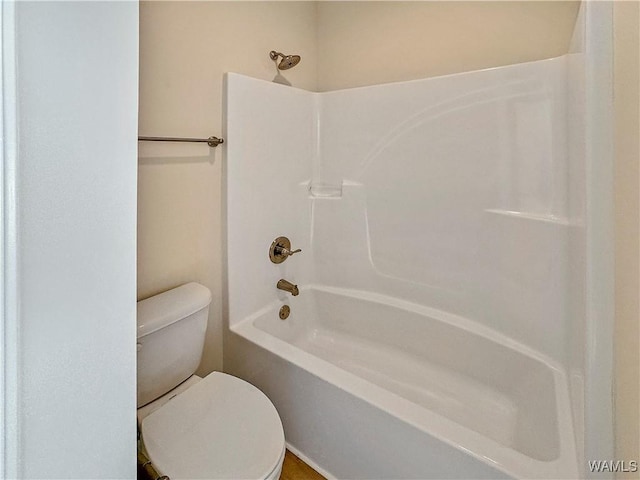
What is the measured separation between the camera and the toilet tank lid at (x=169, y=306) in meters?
1.24

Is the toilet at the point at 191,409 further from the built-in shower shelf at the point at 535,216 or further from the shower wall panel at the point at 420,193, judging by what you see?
the built-in shower shelf at the point at 535,216

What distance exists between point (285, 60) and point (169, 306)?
1.36 m

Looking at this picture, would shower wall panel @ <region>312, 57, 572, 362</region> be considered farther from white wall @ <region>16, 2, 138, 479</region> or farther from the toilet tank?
white wall @ <region>16, 2, 138, 479</region>

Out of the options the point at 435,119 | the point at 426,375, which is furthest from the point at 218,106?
the point at 426,375

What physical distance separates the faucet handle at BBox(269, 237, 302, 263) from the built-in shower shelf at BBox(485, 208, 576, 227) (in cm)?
101

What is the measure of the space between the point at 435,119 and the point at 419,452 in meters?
1.43

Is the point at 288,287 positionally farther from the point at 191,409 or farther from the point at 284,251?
the point at 191,409

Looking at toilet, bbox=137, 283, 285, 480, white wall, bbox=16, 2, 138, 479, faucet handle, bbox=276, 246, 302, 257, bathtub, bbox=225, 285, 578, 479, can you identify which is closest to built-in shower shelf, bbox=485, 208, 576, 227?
bathtub, bbox=225, 285, 578, 479

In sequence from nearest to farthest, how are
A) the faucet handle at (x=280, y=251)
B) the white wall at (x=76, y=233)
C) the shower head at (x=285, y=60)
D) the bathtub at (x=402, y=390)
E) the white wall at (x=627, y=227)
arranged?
the white wall at (x=76, y=233), the white wall at (x=627, y=227), the bathtub at (x=402, y=390), the shower head at (x=285, y=60), the faucet handle at (x=280, y=251)

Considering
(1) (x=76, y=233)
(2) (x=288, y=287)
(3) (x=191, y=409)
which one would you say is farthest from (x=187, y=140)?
(1) (x=76, y=233)

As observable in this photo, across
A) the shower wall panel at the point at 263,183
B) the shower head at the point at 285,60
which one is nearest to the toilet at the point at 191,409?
the shower wall panel at the point at 263,183

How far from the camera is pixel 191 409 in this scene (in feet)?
4.05

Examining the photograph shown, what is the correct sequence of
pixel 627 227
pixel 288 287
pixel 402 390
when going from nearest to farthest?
pixel 627 227 < pixel 402 390 < pixel 288 287

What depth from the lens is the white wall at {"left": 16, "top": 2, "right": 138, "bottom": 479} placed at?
0.44 m
